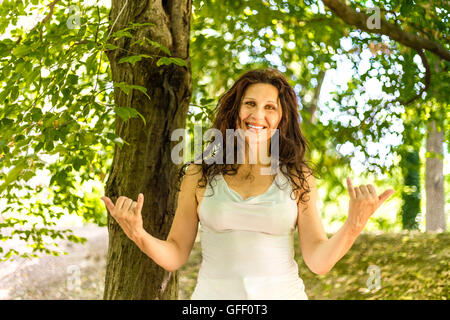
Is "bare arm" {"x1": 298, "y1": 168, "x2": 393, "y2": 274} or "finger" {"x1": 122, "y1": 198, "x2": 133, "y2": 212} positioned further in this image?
"finger" {"x1": 122, "y1": 198, "x2": 133, "y2": 212}

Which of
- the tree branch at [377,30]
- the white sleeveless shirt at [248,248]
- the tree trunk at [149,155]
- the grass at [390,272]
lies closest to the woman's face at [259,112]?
the white sleeveless shirt at [248,248]

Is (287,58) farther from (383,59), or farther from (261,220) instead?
(261,220)

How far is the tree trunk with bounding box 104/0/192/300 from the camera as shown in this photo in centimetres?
346

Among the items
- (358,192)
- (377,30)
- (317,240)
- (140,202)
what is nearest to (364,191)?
(358,192)

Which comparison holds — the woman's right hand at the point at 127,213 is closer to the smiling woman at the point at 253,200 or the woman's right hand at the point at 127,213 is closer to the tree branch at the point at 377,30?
the smiling woman at the point at 253,200

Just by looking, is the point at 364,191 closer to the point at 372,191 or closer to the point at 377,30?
the point at 372,191

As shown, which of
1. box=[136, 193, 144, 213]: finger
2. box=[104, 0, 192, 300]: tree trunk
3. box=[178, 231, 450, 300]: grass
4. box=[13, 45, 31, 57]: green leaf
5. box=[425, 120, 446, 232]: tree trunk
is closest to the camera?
box=[136, 193, 144, 213]: finger

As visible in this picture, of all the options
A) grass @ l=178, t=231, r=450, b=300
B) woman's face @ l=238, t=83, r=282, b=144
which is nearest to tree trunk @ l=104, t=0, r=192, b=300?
woman's face @ l=238, t=83, r=282, b=144

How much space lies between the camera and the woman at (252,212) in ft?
7.54

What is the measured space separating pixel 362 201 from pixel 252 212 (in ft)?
1.69

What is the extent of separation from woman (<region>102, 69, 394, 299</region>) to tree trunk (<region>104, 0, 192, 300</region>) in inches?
36.1

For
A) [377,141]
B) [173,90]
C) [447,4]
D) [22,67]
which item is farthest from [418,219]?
[22,67]

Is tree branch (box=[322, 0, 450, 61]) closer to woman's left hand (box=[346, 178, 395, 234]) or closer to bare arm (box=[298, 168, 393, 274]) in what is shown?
bare arm (box=[298, 168, 393, 274])

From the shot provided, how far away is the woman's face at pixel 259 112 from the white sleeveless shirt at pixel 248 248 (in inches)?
11.0
